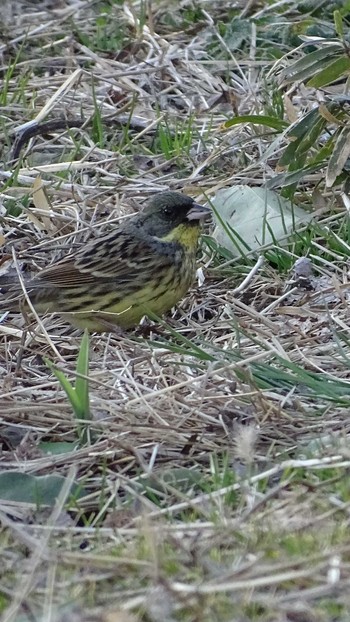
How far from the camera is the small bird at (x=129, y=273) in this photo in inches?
198

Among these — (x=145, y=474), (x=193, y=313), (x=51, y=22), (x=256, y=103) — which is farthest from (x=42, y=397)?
(x=51, y=22)

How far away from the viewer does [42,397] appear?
408 centimetres

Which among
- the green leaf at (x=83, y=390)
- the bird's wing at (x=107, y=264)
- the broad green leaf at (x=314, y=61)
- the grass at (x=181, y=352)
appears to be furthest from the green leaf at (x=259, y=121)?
the green leaf at (x=83, y=390)

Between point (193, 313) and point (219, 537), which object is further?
point (193, 313)

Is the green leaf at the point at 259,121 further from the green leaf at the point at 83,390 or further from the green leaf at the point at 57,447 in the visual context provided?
the green leaf at the point at 57,447

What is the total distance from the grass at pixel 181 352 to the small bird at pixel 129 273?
0.36ft

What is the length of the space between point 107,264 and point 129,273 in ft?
0.34

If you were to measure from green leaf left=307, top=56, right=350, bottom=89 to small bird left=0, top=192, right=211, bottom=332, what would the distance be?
674 millimetres

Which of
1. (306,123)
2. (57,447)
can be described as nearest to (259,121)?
(306,123)

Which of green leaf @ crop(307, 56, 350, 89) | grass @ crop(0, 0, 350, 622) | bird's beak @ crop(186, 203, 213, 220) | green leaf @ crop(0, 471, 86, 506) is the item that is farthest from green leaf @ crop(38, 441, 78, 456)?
green leaf @ crop(307, 56, 350, 89)

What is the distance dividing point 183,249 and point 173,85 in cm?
197

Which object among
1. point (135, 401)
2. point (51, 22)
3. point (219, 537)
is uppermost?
point (219, 537)

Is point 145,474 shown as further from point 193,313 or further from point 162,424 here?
point 193,313

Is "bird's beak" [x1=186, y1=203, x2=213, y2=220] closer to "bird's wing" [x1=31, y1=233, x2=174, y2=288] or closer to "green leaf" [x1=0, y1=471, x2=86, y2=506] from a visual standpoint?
"bird's wing" [x1=31, y1=233, x2=174, y2=288]
